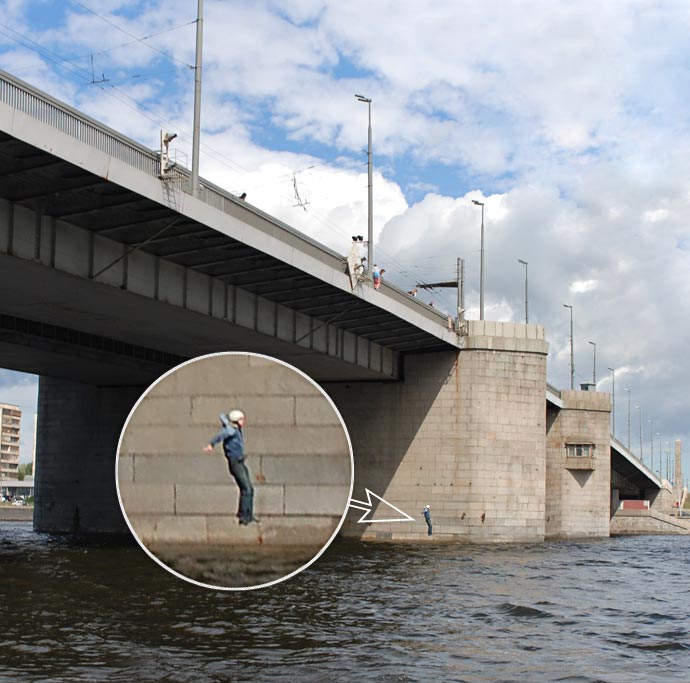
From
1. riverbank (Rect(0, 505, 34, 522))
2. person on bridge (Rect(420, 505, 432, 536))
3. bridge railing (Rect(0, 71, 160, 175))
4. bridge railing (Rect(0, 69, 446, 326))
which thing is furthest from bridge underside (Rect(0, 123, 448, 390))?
riverbank (Rect(0, 505, 34, 522))

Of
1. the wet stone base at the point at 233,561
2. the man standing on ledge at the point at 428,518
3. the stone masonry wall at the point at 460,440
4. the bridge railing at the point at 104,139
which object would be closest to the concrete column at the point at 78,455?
the stone masonry wall at the point at 460,440

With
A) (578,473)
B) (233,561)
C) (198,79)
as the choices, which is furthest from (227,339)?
(578,473)

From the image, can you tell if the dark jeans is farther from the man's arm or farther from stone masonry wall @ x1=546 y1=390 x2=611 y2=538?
stone masonry wall @ x1=546 y1=390 x2=611 y2=538

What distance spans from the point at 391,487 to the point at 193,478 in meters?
51.8

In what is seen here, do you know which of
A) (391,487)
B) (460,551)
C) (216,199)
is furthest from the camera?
(391,487)

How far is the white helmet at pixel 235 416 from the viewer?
461cm

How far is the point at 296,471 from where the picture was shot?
15.2 feet

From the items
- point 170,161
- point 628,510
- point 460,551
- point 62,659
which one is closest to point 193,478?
point 62,659

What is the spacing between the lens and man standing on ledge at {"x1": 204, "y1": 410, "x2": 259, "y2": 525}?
4535mm

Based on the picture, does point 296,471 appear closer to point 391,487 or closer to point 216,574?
point 216,574

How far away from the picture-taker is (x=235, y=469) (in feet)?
14.9

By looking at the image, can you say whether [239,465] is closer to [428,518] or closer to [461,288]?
[428,518]

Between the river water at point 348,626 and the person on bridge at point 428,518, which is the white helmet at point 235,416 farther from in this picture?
the person on bridge at point 428,518

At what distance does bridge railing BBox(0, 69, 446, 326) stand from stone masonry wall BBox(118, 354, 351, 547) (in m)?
18.3
